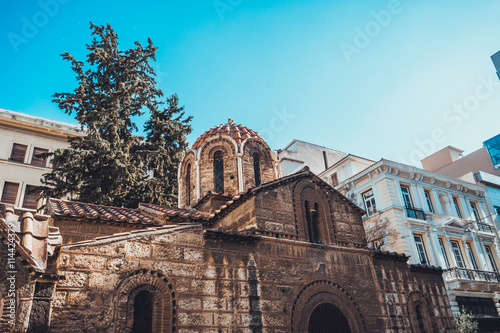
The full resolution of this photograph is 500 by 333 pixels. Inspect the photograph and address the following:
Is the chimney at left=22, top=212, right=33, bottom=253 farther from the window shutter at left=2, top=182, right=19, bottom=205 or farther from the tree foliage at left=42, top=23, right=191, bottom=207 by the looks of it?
the window shutter at left=2, top=182, right=19, bottom=205

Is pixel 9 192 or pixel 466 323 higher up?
pixel 9 192

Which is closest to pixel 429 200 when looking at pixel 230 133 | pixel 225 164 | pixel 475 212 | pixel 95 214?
pixel 475 212

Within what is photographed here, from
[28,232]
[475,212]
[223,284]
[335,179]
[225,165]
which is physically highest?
[335,179]

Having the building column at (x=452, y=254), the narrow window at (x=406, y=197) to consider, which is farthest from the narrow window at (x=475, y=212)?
the narrow window at (x=406, y=197)

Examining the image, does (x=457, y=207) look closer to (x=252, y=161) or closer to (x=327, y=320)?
(x=252, y=161)

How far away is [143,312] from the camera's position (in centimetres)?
734

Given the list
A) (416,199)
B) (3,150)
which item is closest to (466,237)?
(416,199)

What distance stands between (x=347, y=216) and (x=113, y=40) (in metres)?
15.0

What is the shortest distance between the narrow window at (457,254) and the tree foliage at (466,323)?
10.2ft

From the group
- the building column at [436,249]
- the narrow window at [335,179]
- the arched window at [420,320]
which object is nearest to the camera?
the arched window at [420,320]

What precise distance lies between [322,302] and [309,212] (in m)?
2.46

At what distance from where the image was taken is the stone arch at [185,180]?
48.7ft

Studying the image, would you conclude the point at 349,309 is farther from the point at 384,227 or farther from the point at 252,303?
the point at 384,227

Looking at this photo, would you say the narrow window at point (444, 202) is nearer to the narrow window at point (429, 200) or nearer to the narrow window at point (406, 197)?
the narrow window at point (429, 200)
